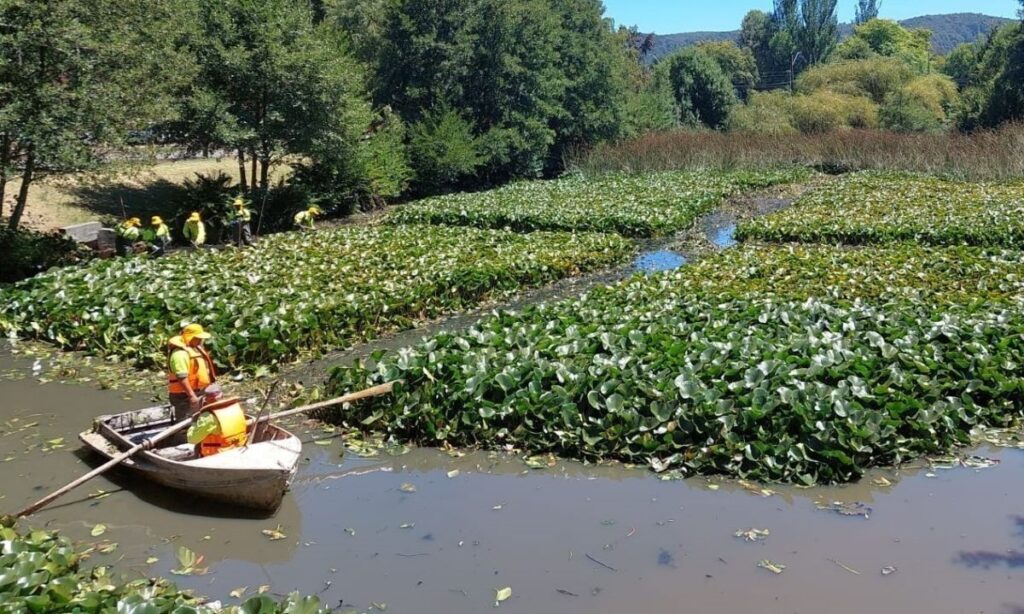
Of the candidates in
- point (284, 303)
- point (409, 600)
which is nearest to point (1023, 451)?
point (409, 600)

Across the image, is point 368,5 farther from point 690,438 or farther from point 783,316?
point 690,438

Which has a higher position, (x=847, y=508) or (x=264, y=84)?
(x=264, y=84)

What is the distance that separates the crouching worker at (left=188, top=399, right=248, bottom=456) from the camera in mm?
6320

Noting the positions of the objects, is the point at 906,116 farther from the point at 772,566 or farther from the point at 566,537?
the point at 566,537

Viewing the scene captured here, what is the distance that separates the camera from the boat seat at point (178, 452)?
6.69 meters

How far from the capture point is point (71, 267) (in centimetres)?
1327

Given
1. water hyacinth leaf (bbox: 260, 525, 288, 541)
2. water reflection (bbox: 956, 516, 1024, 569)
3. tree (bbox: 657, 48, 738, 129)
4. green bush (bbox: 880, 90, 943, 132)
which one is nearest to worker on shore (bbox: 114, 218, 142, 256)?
water hyacinth leaf (bbox: 260, 525, 288, 541)

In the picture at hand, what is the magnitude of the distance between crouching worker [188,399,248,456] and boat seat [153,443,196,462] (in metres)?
0.24

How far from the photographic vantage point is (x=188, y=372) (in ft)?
22.7

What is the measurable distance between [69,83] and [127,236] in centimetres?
301

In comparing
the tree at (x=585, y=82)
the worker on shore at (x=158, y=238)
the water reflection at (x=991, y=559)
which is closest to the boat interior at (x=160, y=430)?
the water reflection at (x=991, y=559)

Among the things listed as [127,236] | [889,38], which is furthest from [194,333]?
[889,38]

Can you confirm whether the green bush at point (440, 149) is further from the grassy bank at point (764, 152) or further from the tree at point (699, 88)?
the tree at point (699, 88)

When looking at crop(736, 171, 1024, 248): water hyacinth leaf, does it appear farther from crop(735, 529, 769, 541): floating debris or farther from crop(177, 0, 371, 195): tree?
crop(735, 529, 769, 541): floating debris
